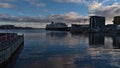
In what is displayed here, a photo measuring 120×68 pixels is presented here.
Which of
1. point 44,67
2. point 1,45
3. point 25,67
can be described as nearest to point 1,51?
point 1,45

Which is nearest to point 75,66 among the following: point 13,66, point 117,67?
point 117,67

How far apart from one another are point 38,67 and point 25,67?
1.57 m

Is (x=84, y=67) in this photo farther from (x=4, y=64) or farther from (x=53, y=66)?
(x=4, y=64)

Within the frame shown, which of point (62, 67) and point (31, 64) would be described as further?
point (31, 64)

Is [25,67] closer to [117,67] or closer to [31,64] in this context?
[31,64]

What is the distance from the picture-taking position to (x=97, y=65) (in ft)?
92.4

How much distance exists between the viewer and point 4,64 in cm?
2806

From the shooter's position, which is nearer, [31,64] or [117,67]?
[117,67]

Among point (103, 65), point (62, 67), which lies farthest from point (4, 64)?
point (103, 65)

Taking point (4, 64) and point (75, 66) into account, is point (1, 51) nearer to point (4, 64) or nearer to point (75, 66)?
point (4, 64)

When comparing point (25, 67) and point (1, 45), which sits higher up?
point (1, 45)

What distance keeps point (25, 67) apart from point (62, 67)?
4.37 m

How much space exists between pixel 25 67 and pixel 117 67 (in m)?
10.8

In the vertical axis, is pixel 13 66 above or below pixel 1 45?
below
